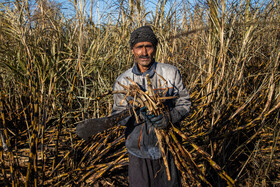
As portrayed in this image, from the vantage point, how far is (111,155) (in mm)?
1744

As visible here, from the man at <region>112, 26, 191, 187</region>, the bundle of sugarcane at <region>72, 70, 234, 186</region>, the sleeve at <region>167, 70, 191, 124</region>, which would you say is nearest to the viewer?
the bundle of sugarcane at <region>72, 70, 234, 186</region>

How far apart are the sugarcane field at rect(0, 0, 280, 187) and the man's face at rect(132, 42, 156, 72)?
107 millimetres

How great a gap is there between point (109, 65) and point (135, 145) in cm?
116

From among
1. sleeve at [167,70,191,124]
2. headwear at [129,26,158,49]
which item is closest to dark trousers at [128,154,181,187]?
sleeve at [167,70,191,124]

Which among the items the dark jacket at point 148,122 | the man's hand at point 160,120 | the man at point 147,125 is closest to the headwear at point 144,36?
the man at point 147,125

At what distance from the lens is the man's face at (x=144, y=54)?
4.02ft

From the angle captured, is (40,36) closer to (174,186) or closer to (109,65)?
(109,65)

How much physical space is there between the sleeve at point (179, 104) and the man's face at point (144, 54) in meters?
0.21

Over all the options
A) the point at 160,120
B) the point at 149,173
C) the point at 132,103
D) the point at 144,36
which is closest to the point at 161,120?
the point at 160,120

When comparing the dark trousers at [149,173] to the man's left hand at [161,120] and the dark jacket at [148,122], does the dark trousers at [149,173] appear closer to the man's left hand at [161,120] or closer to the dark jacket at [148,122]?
the dark jacket at [148,122]

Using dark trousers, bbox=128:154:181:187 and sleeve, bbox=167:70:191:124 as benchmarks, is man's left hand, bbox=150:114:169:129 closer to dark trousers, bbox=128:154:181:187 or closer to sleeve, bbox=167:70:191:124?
sleeve, bbox=167:70:191:124

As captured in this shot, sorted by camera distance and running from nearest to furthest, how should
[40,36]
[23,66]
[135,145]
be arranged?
[135,145] < [23,66] < [40,36]

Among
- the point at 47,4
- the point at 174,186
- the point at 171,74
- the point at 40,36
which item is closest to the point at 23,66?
the point at 40,36

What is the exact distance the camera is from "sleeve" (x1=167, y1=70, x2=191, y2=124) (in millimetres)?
1113
